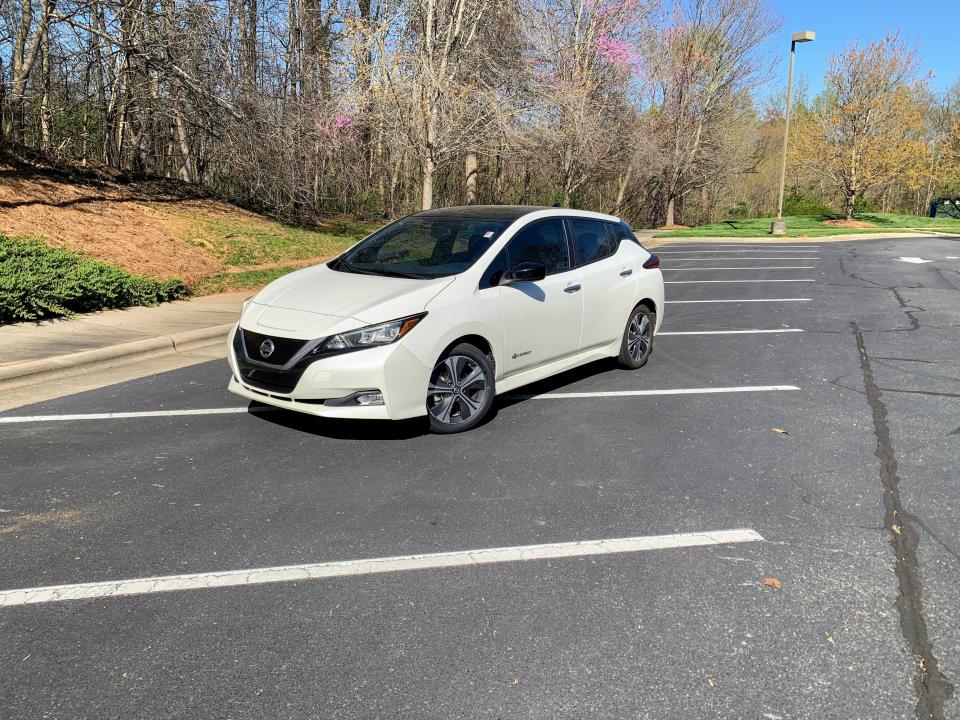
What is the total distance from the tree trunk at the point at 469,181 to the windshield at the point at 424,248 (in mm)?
19460

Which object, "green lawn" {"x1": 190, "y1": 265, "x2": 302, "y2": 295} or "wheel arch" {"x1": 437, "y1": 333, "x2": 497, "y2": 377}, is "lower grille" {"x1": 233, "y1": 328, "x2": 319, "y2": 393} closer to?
"wheel arch" {"x1": 437, "y1": 333, "x2": 497, "y2": 377}

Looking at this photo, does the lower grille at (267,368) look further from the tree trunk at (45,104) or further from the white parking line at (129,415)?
the tree trunk at (45,104)

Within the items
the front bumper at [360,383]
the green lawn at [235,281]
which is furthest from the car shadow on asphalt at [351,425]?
the green lawn at [235,281]

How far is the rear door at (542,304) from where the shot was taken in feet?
20.7

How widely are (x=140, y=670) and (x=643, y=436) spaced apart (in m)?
3.92

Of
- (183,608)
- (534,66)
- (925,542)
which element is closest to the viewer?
(183,608)

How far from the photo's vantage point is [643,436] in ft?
19.5

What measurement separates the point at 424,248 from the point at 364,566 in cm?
344

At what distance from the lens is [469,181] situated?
1078 inches

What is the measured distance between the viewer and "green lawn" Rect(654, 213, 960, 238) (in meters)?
31.6

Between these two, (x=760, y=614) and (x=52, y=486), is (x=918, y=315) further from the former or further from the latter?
(x=52, y=486)

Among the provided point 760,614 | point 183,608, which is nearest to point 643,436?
point 760,614

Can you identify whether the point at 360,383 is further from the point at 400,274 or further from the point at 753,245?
the point at 753,245

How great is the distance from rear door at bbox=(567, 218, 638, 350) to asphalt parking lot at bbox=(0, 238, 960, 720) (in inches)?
27.6
